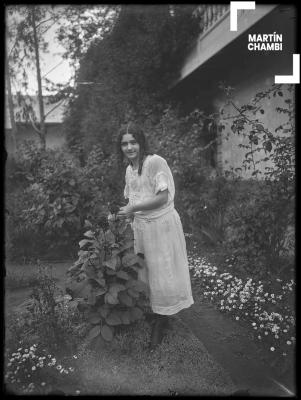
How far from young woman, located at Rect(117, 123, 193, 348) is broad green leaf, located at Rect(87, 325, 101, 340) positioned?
45cm

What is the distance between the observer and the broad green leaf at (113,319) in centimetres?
264

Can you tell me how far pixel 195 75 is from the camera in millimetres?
8266

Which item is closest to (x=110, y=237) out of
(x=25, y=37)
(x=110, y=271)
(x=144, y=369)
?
(x=110, y=271)

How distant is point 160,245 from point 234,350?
1.03m

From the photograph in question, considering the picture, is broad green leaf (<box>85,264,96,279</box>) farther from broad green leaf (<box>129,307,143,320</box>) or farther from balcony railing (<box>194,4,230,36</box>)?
balcony railing (<box>194,4,230,36</box>)

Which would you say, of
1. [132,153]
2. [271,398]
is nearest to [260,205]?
[132,153]

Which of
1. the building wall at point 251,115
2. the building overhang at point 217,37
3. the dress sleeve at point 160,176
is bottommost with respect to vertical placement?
the dress sleeve at point 160,176

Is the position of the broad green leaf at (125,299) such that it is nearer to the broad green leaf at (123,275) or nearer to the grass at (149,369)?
the broad green leaf at (123,275)

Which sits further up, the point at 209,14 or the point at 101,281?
the point at 209,14

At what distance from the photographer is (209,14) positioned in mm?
7266

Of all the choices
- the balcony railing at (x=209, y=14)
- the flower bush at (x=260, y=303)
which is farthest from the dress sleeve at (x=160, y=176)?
the balcony railing at (x=209, y=14)

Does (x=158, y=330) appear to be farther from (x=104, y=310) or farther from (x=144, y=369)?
(x=104, y=310)

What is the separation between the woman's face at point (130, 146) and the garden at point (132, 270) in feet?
1.38

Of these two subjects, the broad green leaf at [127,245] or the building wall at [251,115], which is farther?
the building wall at [251,115]
